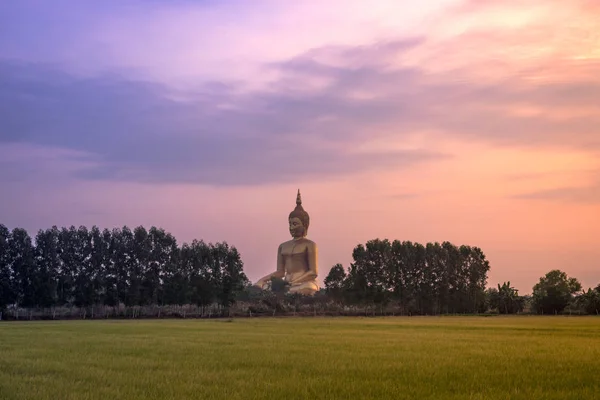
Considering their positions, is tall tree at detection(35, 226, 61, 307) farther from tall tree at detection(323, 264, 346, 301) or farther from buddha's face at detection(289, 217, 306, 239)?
buddha's face at detection(289, 217, 306, 239)

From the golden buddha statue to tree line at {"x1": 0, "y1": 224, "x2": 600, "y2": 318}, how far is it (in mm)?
4961

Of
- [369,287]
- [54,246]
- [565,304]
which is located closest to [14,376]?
[54,246]

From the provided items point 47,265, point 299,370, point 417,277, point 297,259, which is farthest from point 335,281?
point 299,370

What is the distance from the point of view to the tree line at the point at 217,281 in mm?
67125

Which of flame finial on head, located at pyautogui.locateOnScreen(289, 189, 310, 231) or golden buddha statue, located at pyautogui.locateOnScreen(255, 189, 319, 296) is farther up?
flame finial on head, located at pyautogui.locateOnScreen(289, 189, 310, 231)

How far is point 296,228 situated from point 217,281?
33087 millimetres

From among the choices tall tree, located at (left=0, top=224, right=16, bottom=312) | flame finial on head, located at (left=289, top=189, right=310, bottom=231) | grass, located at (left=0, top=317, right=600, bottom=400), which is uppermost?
flame finial on head, located at (left=289, top=189, right=310, bottom=231)

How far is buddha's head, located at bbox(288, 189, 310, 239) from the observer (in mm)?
107438

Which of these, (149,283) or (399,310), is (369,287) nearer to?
(399,310)

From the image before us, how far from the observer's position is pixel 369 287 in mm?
84125

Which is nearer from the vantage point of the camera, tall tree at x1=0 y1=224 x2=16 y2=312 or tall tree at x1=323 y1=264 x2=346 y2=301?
tall tree at x1=0 y1=224 x2=16 y2=312

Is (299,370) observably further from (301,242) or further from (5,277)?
(301,242)

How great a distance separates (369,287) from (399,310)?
25.1 feet

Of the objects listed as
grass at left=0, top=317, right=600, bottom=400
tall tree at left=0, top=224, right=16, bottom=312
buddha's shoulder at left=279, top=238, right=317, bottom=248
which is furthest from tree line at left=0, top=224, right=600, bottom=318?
grass at left=0, top=317, right=600, bottom=400
